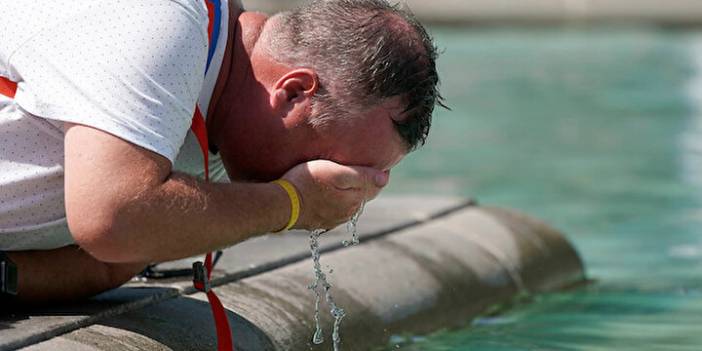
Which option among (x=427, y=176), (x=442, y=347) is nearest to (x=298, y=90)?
(x=442, y=347)

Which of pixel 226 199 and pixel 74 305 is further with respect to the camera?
pixel 74 305

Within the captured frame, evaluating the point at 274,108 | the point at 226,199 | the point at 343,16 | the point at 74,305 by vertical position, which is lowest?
the point at 74,305

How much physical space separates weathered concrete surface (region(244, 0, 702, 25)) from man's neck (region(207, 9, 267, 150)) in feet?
78.0

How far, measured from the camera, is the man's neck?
127 inches

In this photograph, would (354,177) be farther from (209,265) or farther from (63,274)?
(63,274)

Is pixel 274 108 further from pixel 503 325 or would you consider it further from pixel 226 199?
pixel 503 325

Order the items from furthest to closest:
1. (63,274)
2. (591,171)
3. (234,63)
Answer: (591,171), (63,274), (234,63)

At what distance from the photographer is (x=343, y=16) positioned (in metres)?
3.19


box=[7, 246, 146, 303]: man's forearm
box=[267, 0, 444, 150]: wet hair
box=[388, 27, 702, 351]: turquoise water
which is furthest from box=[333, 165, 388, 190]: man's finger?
box=[388, 27, 702, 351]: turquoise water

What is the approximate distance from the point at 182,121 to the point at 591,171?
754 cm

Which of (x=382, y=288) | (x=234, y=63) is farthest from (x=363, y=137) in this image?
(x=382, y=288)

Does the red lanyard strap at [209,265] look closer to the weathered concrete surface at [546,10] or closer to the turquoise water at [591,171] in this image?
the turquoise water at [591,171]

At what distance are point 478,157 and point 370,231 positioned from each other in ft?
19.5

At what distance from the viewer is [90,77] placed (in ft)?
9.24
